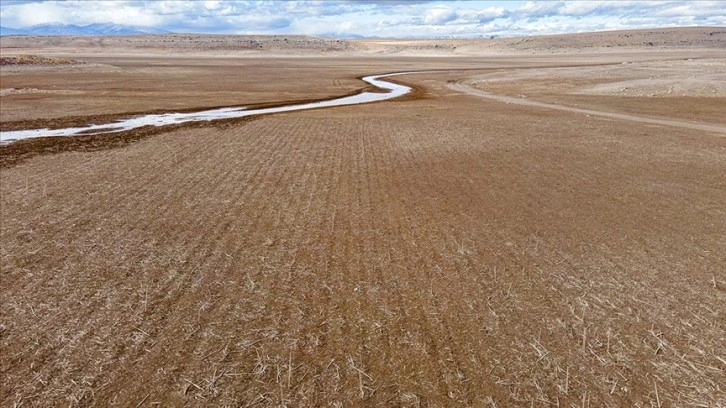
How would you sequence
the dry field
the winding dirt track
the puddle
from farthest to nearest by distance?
the winding dirt track
the puddle
the dry field

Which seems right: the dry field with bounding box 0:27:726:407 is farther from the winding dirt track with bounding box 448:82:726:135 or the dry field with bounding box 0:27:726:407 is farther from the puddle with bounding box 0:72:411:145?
the winding dirt track with bounding box 448:82:726:135

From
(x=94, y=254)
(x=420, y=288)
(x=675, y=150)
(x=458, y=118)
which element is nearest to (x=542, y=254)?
(x=420, y=288)

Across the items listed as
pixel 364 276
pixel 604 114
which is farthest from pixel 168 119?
pixel 604 114

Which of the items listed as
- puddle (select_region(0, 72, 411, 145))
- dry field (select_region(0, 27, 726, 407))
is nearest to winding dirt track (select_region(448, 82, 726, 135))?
dry field (select_region(0, 27, 726, 407))

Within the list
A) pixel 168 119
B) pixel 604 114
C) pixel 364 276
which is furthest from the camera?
pixel 604 114

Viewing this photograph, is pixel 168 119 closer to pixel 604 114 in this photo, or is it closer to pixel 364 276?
pixel 364 276

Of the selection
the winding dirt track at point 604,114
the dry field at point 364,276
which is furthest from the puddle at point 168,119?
the winding dirt track at point 604,114

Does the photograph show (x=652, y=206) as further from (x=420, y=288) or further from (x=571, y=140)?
(x=571, y=140)

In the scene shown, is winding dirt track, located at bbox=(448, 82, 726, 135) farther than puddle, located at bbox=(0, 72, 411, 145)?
Yes
